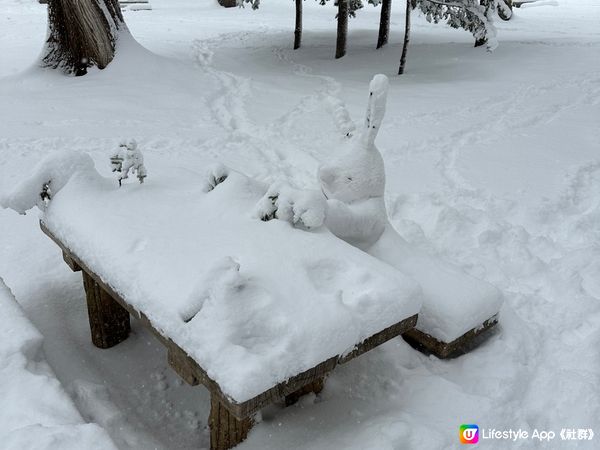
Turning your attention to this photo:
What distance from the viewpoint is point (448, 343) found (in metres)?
2.96

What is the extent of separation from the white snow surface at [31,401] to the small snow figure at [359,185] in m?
1.61

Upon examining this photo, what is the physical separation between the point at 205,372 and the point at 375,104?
1.76m

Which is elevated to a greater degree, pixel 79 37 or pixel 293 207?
pixel 293 207

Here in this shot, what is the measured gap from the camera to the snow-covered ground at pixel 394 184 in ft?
9.03

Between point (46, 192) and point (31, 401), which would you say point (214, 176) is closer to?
point (46, 192)

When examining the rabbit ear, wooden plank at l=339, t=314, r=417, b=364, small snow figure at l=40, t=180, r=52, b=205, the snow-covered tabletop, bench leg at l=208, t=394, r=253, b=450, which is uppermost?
the rabbit ear

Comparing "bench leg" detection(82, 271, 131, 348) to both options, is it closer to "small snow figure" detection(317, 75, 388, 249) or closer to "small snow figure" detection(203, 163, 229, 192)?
"small snow figure" detection(203, 163, 229, 192)

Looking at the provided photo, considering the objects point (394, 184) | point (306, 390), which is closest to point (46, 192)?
point (306, 390)

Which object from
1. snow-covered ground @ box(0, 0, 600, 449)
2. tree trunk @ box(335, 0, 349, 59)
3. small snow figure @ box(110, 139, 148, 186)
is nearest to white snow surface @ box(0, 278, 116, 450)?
snow-covered ground @ box(0, 0, 600, 449)

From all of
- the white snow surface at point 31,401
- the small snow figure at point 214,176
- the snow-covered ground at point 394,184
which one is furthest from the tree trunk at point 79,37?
the white snow surface at point 31,401

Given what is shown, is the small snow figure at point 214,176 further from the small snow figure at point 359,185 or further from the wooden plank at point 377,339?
the wooden plank at point 377,339

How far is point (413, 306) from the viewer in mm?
2498

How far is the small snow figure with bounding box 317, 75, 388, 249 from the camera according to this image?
3103 millimetres

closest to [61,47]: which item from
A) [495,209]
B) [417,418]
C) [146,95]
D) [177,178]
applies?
[146,95]
